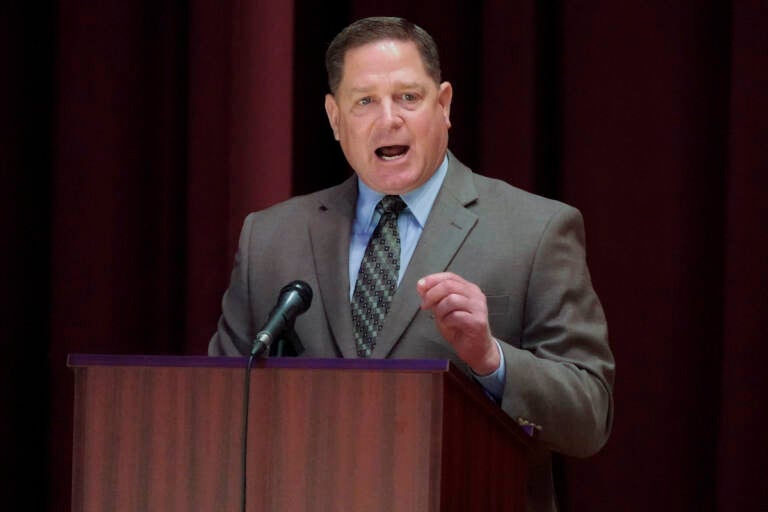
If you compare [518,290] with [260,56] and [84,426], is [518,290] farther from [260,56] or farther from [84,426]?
[260,56]

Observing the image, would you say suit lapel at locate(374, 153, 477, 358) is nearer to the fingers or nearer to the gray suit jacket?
the gray suit jacket

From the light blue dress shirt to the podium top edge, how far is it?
59cm

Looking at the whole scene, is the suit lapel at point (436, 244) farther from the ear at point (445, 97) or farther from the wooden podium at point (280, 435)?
the wooden podium at point (280, 435)

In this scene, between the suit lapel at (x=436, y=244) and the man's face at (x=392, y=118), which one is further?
the man's face at (x=392, y=118)

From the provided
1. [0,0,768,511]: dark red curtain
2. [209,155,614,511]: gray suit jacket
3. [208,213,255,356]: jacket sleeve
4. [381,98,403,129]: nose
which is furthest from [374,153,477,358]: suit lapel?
[0,0,768,511]: dark red curtain

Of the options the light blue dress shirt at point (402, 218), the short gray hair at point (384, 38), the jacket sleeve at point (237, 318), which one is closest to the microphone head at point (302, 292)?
the light blue dress shirt at point (402, 218)

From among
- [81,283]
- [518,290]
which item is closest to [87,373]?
[518,290]

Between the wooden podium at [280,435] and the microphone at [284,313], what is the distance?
0.10 ft

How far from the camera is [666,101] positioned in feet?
8.54

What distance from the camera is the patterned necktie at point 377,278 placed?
2.08 m

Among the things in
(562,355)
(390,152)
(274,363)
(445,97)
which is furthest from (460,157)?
(274,363)

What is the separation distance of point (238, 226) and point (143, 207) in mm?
217

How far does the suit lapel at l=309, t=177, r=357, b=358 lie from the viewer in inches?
81.2

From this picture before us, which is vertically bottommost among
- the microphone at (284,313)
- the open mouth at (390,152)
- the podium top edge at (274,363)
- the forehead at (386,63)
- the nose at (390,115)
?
Result: the podium top edge at (274,363)
